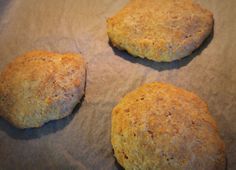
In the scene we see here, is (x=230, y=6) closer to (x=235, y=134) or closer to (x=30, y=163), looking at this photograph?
(x=235, y=134)

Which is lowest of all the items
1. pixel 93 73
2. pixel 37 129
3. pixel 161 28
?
pixel 37 129

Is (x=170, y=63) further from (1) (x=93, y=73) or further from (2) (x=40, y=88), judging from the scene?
(2) (x=40, y=88)

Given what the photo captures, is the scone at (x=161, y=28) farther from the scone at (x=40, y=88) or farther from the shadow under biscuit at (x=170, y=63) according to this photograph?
the scone at (x=40, y=88)

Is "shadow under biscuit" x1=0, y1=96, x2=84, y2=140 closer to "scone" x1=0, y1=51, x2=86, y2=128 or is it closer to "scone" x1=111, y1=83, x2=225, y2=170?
"scone" x1=0, y1=51, x2=86, y2=128

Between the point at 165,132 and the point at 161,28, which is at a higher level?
the point at 161,28

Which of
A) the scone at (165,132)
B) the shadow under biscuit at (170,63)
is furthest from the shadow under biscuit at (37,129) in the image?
the shadow under biscuit at (170,63)

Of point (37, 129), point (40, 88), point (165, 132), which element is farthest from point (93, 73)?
point (165, 132)
